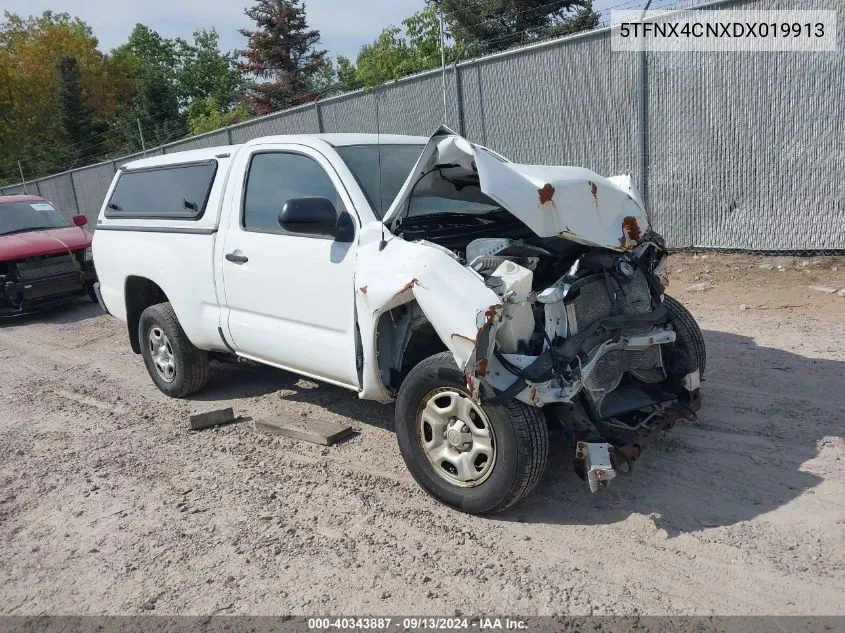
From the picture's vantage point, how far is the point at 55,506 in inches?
157

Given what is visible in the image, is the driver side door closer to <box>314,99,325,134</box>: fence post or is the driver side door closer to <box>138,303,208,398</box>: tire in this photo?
<box>138,303,208,398</box>: tire

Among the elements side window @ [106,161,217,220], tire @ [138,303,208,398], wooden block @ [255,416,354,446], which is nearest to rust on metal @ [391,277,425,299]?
wooden block @ [255,416,354,446]

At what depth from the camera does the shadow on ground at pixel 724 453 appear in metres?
3.39

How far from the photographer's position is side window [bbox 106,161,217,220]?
5.20 meters

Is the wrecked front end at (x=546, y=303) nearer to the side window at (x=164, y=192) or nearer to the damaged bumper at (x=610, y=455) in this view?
the damaged bumper at (x=610, y=455)

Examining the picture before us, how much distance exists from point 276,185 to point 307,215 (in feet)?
2.91

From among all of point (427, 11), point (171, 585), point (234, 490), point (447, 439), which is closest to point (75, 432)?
point (234, 490)

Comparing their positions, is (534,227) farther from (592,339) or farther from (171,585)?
(171,585)

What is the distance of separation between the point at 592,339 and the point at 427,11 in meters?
25.7

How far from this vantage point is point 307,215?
3.87 metres

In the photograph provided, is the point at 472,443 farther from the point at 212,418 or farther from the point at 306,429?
the point at 212,418

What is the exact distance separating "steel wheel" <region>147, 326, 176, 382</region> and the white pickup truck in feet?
2.05

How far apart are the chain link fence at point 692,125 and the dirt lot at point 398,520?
9.22 ft

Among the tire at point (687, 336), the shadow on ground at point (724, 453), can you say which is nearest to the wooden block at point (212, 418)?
the shadow on ground at point (724, 453)
